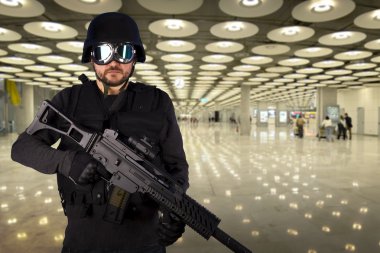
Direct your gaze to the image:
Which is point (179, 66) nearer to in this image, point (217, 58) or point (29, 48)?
point (217, 58)

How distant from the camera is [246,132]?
25.6m

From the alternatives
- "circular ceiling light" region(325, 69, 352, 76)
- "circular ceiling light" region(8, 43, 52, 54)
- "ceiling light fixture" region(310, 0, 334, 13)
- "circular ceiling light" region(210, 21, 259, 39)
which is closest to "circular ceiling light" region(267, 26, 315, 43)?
"circular ceiling light" region(210, 21, 259, 39)

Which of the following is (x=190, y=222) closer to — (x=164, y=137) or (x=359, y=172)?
(x=164, y=137)

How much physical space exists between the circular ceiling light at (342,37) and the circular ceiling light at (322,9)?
8.57 ft

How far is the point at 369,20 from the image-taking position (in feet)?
29.9

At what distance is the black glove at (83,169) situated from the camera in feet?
4.64

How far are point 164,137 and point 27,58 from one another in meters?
17.4

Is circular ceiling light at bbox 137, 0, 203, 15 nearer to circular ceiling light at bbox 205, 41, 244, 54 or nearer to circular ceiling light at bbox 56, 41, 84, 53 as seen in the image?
circular ceiling light at bbox 205, 41, 244, 54

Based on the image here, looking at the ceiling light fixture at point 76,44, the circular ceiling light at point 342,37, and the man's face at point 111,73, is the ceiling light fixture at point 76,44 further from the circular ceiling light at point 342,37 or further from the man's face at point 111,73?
the man's face at point 111,73

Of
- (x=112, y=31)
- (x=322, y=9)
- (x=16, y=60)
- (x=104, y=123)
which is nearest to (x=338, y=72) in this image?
(x=322, y=9)

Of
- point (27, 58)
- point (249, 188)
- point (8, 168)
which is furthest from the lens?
point (27, 58)

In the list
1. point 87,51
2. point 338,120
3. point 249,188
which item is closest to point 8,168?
point 249,188

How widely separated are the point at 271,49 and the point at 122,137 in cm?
1292

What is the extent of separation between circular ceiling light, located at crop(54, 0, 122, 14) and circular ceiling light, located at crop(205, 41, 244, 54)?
5491mm
